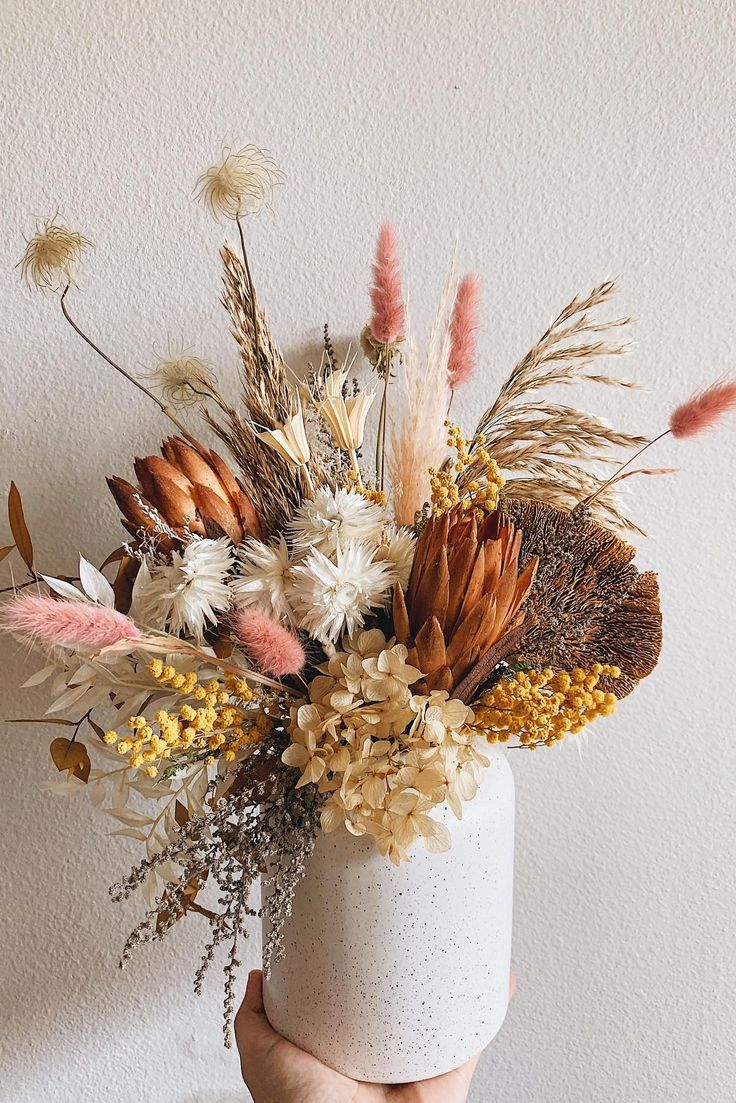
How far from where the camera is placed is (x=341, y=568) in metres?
A: 0.65

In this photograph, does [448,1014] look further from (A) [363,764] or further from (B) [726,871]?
(B) [726,871]

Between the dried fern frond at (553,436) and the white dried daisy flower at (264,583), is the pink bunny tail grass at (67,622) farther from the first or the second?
the dried fern frond at (553,436)

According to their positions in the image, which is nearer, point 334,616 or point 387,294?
point 334,616

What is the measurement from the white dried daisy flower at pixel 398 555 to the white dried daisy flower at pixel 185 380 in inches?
9.2

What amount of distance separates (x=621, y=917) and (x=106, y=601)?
2.43 feet

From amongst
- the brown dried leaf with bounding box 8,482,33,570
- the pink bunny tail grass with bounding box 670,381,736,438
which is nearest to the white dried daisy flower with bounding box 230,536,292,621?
the brown dried leaf with bounding box 8,482,33,570

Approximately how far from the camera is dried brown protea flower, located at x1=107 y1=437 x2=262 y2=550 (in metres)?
0.68

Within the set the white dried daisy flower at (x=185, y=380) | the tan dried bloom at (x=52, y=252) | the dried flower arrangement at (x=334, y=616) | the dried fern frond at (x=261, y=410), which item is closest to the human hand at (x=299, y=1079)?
the dried flower arrangement at (x=334, y=616)

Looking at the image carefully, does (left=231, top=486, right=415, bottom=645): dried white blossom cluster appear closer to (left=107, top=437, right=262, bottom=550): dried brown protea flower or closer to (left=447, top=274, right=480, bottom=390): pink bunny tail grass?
(left=107, top=437, right=262, bottom=550): dried brown protea flower

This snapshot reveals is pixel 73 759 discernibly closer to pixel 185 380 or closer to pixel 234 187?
pixel 185 380

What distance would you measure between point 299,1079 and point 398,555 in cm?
45

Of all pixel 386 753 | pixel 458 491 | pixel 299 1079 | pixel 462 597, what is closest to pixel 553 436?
pixel 458 491

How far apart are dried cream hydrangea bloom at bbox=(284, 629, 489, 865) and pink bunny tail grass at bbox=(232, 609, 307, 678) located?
51mm

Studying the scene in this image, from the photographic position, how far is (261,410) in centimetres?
73
